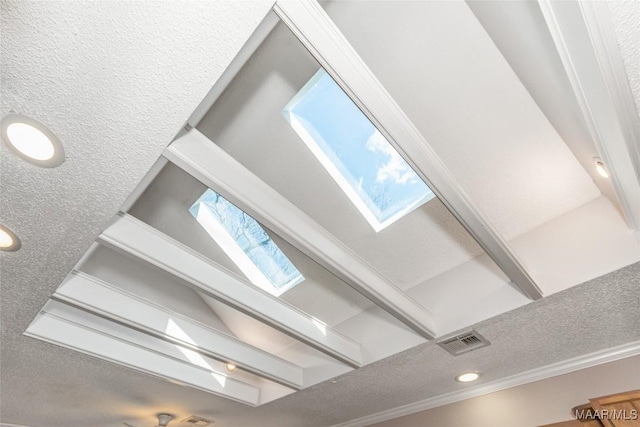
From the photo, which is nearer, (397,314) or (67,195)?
(67,195)

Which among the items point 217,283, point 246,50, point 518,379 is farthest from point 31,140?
point 518,379

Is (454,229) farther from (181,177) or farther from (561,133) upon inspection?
(181,177)

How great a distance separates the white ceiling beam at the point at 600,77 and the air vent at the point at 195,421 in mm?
3836

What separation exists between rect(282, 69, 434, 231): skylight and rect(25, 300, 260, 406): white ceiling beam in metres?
1.74

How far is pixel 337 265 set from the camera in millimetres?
1770

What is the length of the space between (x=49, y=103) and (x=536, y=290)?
2097mm

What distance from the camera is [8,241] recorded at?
1.50 metres

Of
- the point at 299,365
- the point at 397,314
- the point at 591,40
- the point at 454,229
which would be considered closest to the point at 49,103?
the point at 591,40

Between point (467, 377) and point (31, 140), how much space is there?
277 cm

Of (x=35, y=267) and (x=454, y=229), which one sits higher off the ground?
(x=454, y=229)

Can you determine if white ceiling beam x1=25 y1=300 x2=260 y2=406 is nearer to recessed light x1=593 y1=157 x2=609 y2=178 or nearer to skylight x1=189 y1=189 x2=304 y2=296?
skylight x1=189 y1=189 x2=304 y2=296

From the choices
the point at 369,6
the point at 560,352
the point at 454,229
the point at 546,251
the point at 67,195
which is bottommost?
the point at 560,352

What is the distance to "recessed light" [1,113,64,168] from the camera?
111 centimetres

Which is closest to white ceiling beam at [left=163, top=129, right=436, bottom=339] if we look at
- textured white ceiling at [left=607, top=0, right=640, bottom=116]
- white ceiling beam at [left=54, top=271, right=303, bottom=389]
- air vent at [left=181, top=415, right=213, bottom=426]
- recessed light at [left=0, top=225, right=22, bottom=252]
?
recessed light at [left=0, top=225, right=22, bottom=252]
